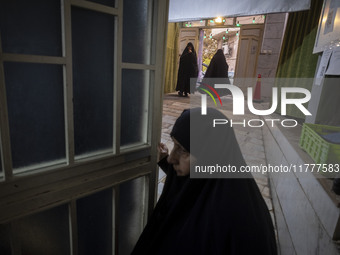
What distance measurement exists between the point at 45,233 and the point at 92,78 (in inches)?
31.2

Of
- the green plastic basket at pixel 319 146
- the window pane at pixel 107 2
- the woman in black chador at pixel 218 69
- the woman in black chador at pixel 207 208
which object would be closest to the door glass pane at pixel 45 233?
the woman in black chador at pixel 207 208

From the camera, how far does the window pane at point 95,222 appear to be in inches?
48.2

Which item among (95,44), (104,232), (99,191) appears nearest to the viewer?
(95,44)

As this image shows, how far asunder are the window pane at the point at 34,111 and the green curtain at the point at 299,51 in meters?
4.09

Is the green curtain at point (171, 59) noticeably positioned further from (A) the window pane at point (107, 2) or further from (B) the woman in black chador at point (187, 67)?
(A) the window pane at point (107, 2)

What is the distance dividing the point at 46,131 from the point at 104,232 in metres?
0.76

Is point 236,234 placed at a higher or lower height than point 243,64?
lower

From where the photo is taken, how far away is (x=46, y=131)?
0.95 m

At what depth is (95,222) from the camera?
4.27ft

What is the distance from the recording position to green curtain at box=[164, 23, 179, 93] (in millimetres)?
8776

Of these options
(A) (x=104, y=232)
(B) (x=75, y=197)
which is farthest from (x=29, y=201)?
(A) (x=104, y=232)

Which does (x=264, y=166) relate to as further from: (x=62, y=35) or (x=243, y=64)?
(x=243, y=64)

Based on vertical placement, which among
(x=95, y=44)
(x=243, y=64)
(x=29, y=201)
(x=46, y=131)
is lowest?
(x=29, y=201)

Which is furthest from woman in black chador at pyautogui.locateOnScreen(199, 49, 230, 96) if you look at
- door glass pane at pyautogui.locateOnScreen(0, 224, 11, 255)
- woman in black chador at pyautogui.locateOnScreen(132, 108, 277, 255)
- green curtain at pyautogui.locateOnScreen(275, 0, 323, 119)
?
door glass pane at pyautogui.locateOnScreen(0, 224, 11, 255)
